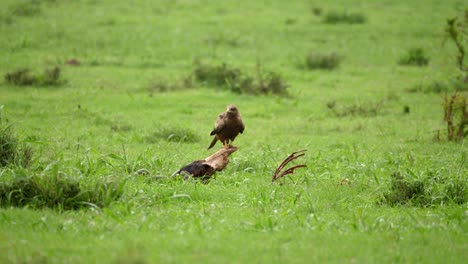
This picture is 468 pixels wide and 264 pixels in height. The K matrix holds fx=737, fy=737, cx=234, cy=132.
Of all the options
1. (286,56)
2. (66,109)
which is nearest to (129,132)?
(66,109)

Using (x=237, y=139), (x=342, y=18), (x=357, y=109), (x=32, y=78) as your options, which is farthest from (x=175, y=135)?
(x=342, y=18)

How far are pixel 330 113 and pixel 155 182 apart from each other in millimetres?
6194

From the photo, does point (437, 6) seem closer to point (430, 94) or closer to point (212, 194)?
point (430, 94)

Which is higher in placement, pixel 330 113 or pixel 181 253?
pixel 181 253

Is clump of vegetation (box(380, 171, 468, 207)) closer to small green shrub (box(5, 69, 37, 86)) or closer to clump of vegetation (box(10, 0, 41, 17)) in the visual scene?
small green shrub (box(5, 69, 37, 86))

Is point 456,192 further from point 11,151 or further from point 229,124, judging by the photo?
point 11,151

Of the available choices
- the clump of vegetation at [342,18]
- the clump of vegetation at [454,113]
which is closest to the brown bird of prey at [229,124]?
the clump of vegetation at [454,113]

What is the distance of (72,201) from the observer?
615cm

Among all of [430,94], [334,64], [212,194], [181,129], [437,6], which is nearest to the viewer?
[212,194]

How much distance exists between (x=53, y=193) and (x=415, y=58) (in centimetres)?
1238

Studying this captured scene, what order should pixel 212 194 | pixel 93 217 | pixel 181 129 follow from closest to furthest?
1. pixel 93 217
2. pixel 212 194
3. pixel 181 129

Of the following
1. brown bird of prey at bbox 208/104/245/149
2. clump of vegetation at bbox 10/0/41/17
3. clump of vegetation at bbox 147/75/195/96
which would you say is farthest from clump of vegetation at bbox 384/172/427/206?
clump of vegetation at bbox 10/0/41/17

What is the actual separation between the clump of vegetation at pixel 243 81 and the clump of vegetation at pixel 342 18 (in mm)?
6954

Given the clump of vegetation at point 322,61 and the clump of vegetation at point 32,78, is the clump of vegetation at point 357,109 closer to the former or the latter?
the clump of vegetation at point 322,61
